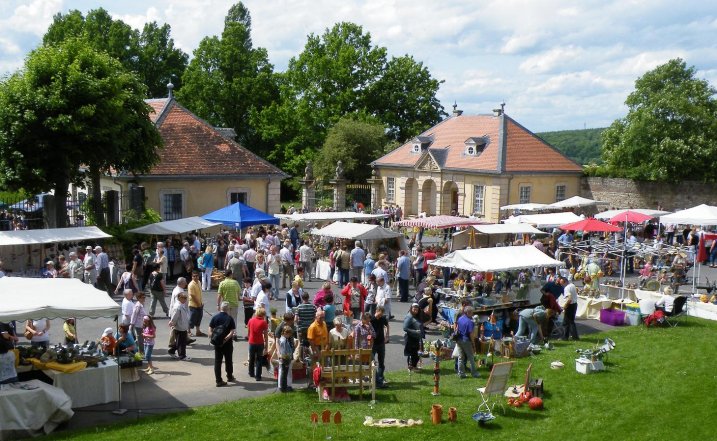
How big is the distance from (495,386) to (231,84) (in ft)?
153

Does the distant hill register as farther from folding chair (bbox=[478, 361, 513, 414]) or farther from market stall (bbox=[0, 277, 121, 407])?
market stall (bbox=[0, 277, 121, 407])

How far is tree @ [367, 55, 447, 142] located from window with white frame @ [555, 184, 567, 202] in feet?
49.7

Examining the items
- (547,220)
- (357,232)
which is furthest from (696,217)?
(357,232)

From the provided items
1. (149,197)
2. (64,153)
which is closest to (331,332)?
(64,153)

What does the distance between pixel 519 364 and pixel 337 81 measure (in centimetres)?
4132

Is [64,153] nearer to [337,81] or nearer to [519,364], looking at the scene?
[519,364]

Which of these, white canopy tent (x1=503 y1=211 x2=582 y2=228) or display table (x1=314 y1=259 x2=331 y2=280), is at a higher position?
white canopy tent (x1=503 y1=211 x2=582 y2=228)

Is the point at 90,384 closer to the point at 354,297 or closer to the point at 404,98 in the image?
the point at 354,297

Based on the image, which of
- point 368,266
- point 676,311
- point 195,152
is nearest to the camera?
point 676,311

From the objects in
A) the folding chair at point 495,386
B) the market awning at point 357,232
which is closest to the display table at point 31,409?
the folding chair at point 495,386

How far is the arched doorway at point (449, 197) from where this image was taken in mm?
44281

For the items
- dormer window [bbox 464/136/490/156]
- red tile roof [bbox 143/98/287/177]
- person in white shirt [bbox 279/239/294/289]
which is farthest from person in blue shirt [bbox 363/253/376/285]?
dormer window [bbox 464/136/490/156]

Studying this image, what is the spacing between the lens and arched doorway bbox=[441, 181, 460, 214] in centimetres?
4428

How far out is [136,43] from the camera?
189ft
